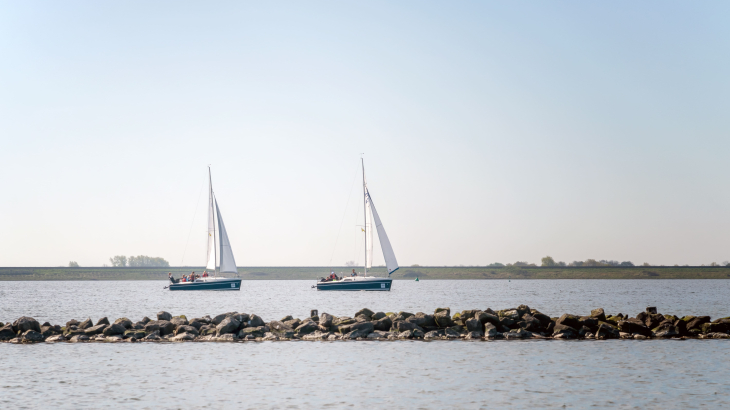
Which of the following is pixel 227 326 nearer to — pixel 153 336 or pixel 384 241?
pixel 153 336

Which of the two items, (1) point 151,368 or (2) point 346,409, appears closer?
(2) point 346,409

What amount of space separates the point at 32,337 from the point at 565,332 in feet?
96.2

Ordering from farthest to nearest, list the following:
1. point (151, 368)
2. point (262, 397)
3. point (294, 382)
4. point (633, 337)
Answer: point (633, 337)
point (151, 368)
point (294, 382)
point (262, 397)

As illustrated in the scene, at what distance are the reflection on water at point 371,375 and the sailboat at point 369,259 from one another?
2218 inches

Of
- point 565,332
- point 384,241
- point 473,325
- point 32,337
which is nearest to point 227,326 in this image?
point 32,337

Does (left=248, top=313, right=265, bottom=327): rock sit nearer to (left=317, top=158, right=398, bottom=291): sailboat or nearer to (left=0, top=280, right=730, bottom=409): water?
(left=0, top=280, right=730, bottom=409): water

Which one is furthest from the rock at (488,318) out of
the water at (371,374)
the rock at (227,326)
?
the rock at (227,326)

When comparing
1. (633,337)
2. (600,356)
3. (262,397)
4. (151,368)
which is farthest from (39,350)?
(633,337)

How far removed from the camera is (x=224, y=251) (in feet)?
352

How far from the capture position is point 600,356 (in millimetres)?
30969

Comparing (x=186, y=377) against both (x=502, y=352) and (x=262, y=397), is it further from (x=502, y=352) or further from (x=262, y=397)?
(x=502, y=352)

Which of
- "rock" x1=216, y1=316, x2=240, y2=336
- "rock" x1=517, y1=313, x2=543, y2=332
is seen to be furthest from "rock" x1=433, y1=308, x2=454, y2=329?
"rock" x1=216, y1=316, x2=240, y2=336

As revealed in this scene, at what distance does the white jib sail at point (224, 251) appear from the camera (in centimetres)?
10619

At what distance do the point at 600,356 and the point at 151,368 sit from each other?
19.5m
